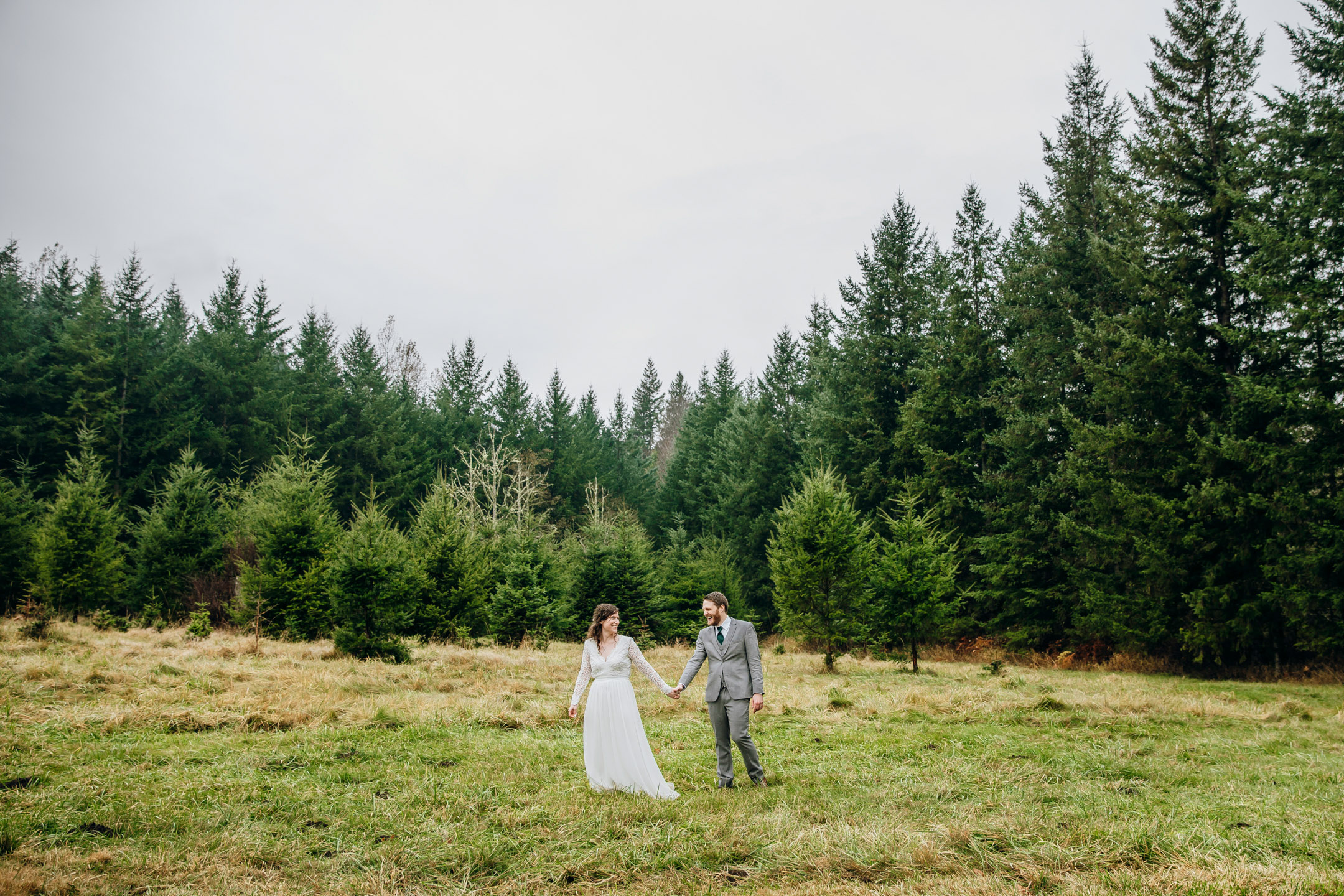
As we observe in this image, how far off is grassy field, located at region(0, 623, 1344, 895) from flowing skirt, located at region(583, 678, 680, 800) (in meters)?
0.30

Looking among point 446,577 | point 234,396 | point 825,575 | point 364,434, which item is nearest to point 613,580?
point 446,577

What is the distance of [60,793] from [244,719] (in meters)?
3.54

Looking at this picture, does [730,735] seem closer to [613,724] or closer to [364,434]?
[613,724]

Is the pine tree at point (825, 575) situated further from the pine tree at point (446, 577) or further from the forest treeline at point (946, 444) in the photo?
the pine tree at point (446, 577)

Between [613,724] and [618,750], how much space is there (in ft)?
0.78

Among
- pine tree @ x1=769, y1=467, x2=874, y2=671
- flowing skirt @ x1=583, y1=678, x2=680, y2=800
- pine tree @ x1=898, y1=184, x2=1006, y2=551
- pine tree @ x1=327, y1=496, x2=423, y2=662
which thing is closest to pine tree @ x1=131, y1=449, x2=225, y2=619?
pine tree @ x1=327, y1=496, x2=423, y2=662

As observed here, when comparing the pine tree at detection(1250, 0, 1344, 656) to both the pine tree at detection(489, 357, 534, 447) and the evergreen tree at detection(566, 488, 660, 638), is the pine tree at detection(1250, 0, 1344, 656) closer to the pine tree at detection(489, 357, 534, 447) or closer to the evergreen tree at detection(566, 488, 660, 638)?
the evergreen tree at detection(566, 488, 660, 638)

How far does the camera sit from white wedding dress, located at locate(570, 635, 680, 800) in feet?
21.8

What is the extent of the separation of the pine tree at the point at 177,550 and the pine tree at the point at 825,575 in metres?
20.6

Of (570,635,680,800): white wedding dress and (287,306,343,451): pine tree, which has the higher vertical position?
(287,306,343,451): pine tree

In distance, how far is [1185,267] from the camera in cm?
2114

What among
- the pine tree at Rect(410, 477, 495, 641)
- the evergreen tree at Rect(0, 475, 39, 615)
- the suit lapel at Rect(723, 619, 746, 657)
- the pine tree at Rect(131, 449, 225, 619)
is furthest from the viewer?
the evergreen tree at Rect(0, 475, 39, 615)

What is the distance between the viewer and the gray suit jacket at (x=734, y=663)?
720 cm

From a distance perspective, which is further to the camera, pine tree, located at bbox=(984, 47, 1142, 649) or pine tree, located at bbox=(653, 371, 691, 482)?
pine tree, located at bbox=(653, 371, 691, 482)
